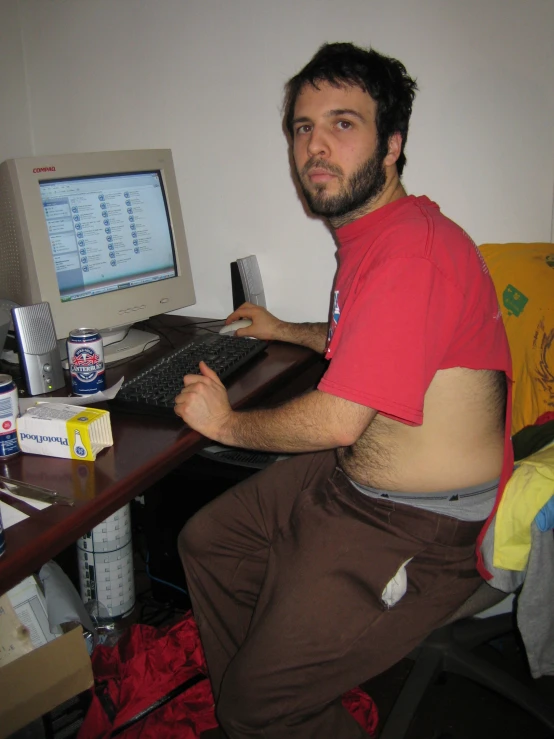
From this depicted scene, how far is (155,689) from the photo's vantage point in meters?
1.40

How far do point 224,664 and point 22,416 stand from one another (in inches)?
25.8

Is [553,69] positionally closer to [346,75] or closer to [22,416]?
[346,75]

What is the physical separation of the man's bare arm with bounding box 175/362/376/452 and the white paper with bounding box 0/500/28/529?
1.13 feet

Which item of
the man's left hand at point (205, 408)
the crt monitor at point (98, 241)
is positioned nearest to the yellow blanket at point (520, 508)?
the man's left hand at point (205, 408)

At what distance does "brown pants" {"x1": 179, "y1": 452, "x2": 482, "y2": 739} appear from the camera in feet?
3.38

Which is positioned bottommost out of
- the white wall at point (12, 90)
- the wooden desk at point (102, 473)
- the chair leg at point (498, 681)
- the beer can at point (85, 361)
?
the chair leg at point (498, 681)

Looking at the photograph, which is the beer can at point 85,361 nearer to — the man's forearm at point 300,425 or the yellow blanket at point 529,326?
the man's forearm at point 300,425

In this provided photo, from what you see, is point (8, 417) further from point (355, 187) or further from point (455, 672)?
point (455, 672)

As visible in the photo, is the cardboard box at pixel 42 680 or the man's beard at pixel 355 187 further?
the man's beard at pixel 355 187

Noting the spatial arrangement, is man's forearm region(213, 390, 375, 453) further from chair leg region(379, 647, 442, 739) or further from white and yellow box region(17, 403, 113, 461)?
chair leg region(379, 647, 442, 739)

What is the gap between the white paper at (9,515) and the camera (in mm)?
872

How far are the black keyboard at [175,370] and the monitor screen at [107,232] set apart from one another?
0.25 meters

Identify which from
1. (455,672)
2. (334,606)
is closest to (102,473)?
(334,606)

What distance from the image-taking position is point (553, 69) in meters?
1.41
